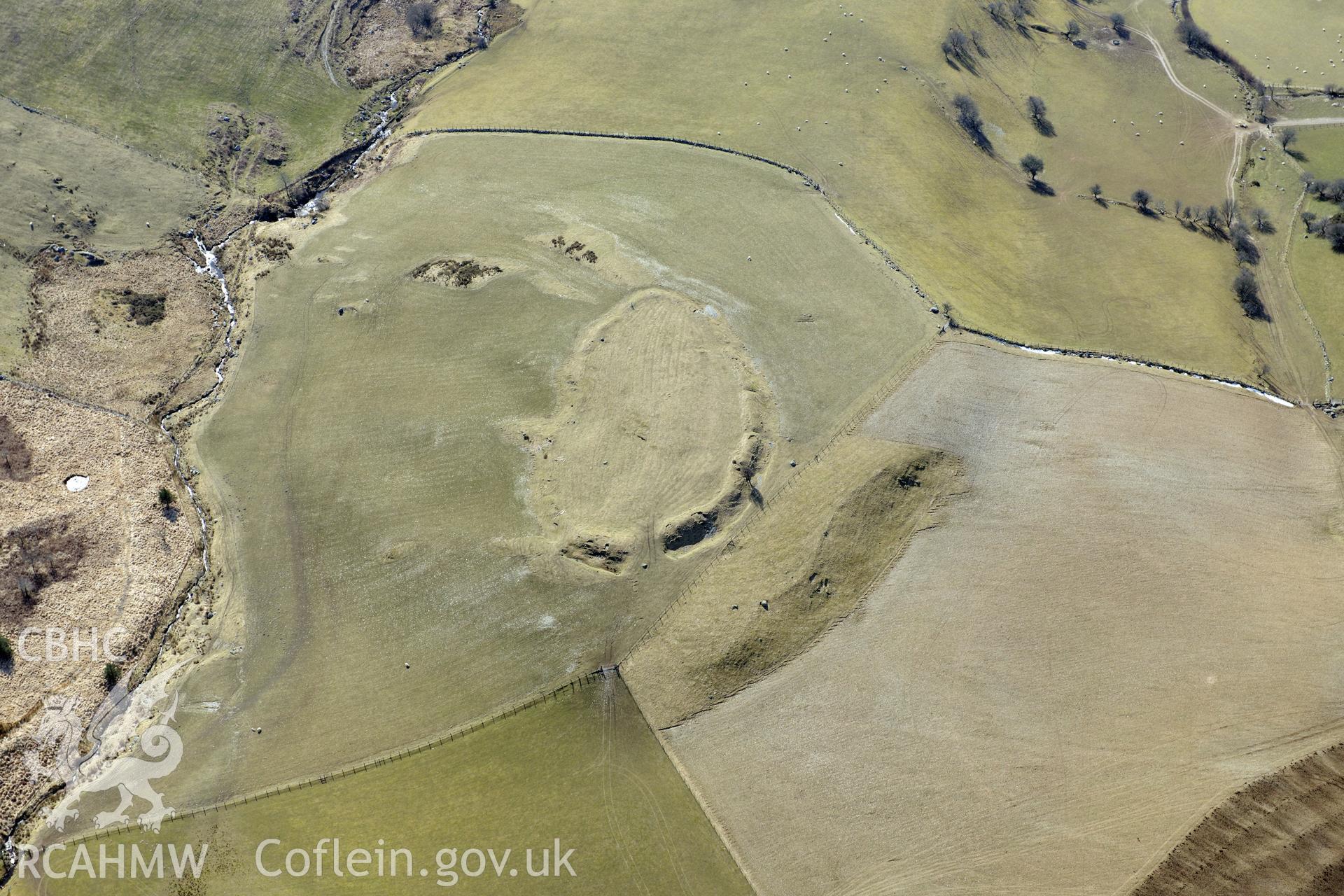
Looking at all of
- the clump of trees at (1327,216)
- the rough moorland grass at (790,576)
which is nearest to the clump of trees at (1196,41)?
the clump of trees at (1327,216)

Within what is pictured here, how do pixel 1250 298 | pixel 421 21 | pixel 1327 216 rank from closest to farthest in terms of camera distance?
pixel 1250 298 → pixel 1327 216 → pixel 421 21

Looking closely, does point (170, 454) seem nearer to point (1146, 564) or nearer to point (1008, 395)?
point (1008, 395)

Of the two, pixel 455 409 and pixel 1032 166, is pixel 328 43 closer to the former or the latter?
pixel 455 409

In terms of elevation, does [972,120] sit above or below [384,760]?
above

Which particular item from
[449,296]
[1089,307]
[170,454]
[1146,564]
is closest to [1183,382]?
[1089,307]

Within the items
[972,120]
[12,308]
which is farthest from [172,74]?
[972,120]

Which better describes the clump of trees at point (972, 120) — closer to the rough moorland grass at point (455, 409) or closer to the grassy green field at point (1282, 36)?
the rough moorland grass at point (455, 409)
